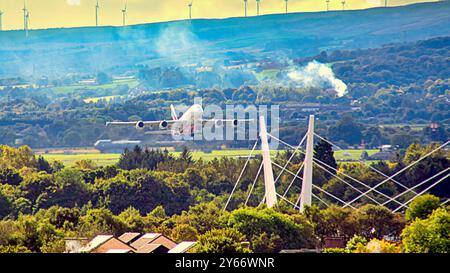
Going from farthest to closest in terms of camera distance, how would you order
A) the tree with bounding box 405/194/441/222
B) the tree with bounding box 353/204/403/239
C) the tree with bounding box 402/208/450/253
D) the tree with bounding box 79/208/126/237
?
the tree with bounding box 405/194/441/222 → the tree with bounding box 353/204/403/239 → the tree with bounding box 79/208/126/237 → the tree with bounding box 402/208/450/253

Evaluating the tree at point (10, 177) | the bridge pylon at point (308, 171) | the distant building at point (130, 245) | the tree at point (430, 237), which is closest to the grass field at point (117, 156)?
the tree at point (10, 177)

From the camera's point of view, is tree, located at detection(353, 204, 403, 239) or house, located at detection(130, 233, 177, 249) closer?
house, located at detection(130, 233, 177, 249)

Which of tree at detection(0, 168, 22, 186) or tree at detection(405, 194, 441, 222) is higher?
tree at detection(405, 194, 441, 222)

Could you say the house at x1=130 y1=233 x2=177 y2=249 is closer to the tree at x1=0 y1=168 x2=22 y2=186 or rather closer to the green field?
the tree at x1=0 y1=168 x2=22 y2=186

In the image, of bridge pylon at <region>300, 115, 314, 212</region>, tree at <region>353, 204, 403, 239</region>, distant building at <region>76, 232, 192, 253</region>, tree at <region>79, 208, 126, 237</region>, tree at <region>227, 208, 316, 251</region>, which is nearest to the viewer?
distant building at <region>76, 232, 192, 253</region>

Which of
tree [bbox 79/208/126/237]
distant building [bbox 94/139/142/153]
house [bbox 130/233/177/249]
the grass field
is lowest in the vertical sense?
the grass field

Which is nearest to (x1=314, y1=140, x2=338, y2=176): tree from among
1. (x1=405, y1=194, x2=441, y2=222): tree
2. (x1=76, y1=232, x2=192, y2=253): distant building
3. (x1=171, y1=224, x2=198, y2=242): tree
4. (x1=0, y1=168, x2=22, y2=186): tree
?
(x1=0, y1=168, x2=22, y2=186): tree

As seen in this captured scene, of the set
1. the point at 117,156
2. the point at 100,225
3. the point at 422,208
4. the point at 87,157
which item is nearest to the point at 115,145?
the point at 87,157
